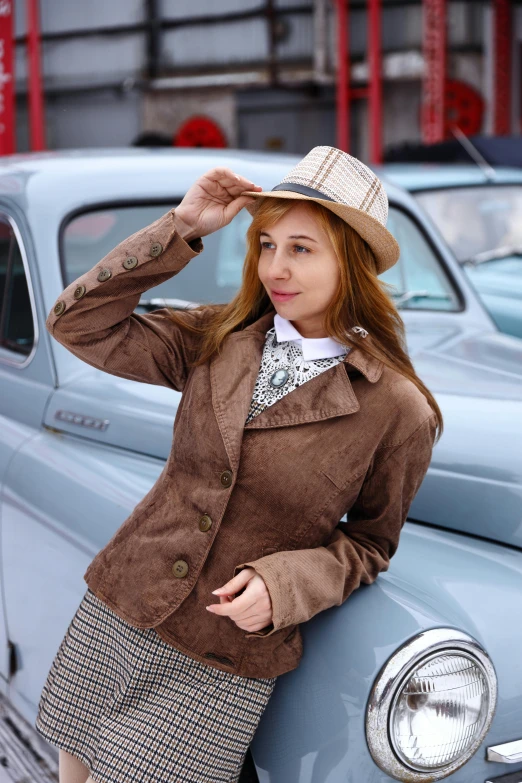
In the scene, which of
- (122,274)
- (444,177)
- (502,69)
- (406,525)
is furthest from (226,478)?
(502,69)

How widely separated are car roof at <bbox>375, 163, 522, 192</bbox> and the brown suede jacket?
358cm

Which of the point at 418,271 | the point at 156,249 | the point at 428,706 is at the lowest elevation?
the point at 428,706

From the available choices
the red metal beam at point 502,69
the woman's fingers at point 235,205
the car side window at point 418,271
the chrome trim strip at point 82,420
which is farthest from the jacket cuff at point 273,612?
the red metal beam at point 502,69

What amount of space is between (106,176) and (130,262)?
3.94 ft

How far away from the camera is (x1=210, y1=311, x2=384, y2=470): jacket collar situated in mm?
1620

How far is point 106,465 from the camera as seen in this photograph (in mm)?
2223

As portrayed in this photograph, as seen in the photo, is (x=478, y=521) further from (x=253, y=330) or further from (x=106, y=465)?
(x=106, y=465)

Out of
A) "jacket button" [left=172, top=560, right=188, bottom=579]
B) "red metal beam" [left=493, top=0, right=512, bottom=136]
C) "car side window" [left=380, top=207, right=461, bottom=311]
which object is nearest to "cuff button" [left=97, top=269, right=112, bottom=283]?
"jacket button" [left=172, top=560, right=188, bottom=579]

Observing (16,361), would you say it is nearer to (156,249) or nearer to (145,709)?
(156,249)

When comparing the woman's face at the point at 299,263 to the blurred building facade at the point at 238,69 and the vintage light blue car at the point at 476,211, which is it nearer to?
the vintage light blue car at the point at 476,211

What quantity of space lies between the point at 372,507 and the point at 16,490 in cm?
102

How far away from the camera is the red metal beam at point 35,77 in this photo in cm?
1423

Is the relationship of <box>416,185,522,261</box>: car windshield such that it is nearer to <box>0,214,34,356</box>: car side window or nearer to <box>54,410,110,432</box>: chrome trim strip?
<box>0,214,34,356</box>: car side window

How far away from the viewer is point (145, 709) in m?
1.64
